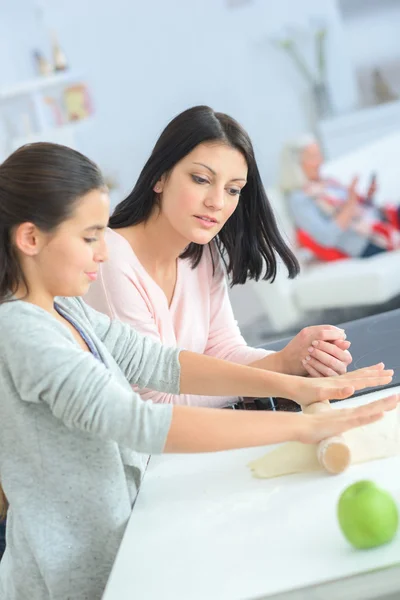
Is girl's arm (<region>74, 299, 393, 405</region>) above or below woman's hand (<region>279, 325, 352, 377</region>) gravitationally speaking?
above

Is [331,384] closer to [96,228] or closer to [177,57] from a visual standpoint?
[96,228]

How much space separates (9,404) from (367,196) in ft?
12.0

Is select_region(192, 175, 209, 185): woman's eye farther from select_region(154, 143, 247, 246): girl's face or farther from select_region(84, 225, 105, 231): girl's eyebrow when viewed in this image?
select_region(84, 225, 105, 231): girl's eyebrow

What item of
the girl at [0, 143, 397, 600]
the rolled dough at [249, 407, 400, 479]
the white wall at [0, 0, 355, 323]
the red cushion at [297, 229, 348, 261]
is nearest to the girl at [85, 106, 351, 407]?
the rolled dough at [249, 407, 400, 479]

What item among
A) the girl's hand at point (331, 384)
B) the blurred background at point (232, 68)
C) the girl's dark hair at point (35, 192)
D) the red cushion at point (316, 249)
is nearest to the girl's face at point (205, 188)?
the girl's hand at point (331, 384)

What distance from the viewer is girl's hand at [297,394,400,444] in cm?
106

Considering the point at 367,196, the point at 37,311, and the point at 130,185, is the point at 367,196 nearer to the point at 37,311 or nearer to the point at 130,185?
the point at 130,185

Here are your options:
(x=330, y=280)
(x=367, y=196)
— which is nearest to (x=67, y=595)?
(x=330, y=280)

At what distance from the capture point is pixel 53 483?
1.05 m

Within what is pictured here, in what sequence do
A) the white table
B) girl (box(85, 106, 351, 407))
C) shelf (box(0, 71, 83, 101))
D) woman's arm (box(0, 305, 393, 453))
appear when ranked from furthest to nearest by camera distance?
shelf (box(0, 71, 83, 101)), girl (box(85, 106, 351, 407)), woman's arm (box(0, 305, 393, 453)), the white table

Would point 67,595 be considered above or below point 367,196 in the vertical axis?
above

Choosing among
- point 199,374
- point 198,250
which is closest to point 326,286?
point 198,250

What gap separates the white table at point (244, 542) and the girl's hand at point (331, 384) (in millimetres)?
127

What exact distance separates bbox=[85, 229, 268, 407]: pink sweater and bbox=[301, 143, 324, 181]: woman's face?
278cm
